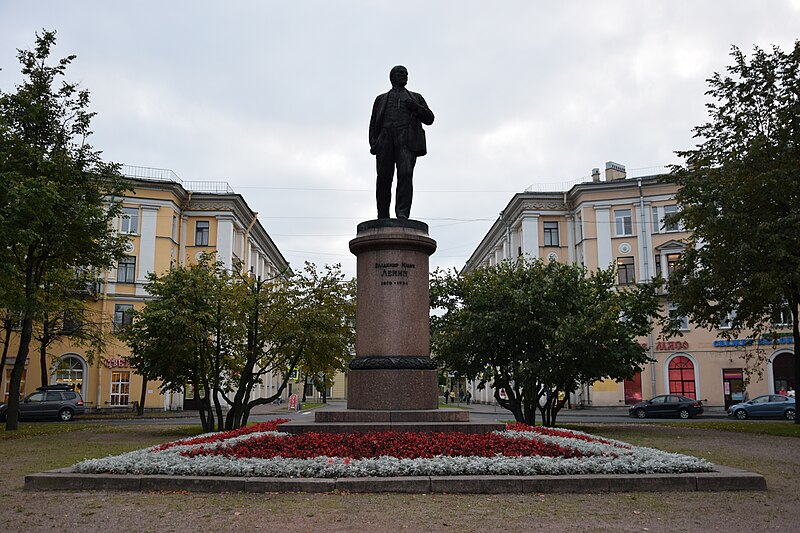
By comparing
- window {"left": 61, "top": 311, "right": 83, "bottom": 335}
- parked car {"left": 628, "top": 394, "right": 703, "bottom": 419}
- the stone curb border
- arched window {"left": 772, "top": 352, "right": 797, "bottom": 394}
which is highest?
window {"left": 61, "top": 311, "right": 83, "bottom": 335}

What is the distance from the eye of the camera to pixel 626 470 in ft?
27.7

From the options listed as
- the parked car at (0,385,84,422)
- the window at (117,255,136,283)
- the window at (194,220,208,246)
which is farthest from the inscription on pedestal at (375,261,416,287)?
the window at (194,220,208,246)

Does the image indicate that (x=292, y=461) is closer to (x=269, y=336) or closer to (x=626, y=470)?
(x=626, y=470)

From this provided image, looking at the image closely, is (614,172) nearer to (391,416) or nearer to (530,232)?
(530,232)

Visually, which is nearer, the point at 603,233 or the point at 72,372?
the point at 72,372

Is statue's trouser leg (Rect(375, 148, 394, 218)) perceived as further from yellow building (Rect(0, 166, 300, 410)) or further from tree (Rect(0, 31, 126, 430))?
yellow building (Rect(0, 166, 300, 410))

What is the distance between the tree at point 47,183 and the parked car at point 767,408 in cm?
2933

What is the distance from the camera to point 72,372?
140 ft

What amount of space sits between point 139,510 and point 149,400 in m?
38.5

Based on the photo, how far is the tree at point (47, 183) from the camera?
20906 mm

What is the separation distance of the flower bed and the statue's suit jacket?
18.8 feet

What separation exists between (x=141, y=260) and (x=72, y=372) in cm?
788

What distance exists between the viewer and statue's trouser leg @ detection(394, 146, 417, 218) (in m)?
13.4

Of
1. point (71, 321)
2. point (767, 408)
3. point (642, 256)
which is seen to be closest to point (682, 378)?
point (642, 256)
